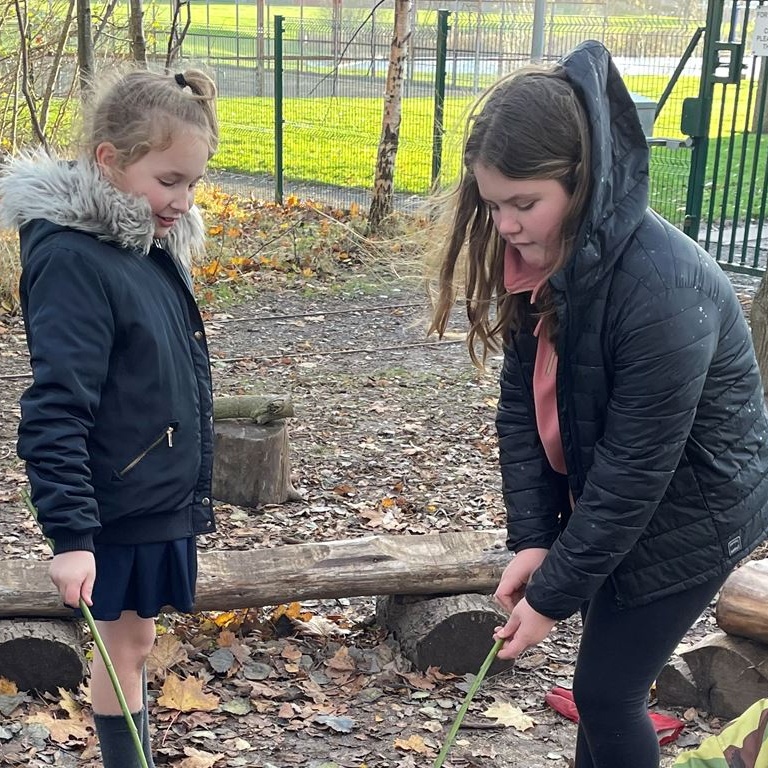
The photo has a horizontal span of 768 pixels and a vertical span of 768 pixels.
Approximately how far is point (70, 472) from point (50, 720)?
1.15 m

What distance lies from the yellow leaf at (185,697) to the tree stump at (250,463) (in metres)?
1.33

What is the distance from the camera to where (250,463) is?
13.8ft

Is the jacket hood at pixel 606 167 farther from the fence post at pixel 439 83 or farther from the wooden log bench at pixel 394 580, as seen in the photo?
the fence post at pixel 439 83

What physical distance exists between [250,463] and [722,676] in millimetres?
2015

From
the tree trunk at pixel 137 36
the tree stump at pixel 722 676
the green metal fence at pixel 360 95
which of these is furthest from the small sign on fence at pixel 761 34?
the tree stump at pixel 722 676

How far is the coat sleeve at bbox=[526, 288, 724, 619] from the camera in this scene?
1.78 metres

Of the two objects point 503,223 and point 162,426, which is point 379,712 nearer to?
point 162,426

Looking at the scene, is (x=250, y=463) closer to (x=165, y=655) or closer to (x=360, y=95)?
(x=165, y=655)

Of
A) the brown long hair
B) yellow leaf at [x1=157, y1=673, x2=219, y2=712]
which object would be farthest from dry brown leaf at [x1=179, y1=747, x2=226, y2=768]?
the brown long hair

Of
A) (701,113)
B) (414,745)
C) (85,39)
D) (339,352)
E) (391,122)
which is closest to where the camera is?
(414,745)

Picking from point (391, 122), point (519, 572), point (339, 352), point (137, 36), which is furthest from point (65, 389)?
point (391, 122)

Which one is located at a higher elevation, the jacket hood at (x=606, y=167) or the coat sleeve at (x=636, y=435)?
the jacket hood at (x=606, y=167)

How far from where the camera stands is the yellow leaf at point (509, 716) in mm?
2949

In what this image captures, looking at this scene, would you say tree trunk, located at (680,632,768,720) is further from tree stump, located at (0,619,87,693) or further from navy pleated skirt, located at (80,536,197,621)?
tree stump, located at (0,619,87,693)
